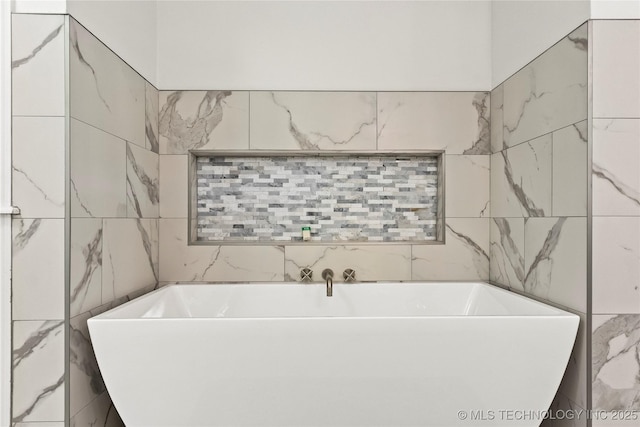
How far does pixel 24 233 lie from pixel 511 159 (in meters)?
1.95

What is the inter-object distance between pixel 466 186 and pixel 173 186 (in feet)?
4.92

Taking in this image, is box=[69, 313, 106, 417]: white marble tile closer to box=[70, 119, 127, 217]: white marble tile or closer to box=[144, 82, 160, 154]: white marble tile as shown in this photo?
box=[70, 119, 127, 217]: white marble tile

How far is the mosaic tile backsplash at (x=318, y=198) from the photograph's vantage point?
2.32 meters

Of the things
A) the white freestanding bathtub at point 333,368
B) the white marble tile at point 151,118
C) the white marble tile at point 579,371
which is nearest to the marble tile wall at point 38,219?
the white freestanding bathtub at point 333,368

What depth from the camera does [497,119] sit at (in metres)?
2.16

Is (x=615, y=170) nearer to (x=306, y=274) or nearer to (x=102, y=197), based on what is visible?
(x=306, y=274)

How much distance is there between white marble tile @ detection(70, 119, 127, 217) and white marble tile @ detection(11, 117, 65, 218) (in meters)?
0.06

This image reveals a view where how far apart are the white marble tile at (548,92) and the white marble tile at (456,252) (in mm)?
458

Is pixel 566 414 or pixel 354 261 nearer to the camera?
pixel 566 414

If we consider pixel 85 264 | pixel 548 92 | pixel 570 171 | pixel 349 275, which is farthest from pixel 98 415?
pixel 548 92

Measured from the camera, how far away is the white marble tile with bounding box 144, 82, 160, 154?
2.07 m

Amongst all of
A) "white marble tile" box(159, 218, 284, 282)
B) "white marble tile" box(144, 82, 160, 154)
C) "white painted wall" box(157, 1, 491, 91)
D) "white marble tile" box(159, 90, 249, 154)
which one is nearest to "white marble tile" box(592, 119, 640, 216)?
"white painted wall" box(157, 1, 491, 91)

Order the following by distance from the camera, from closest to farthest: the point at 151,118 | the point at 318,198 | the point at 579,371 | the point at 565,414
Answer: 1. the point at 579,371
2. the point at 565,414
3. the point at 151,118
4. the point at 318,198

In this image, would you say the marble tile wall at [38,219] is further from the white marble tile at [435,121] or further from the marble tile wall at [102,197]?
the white marble tile at [435,121]
